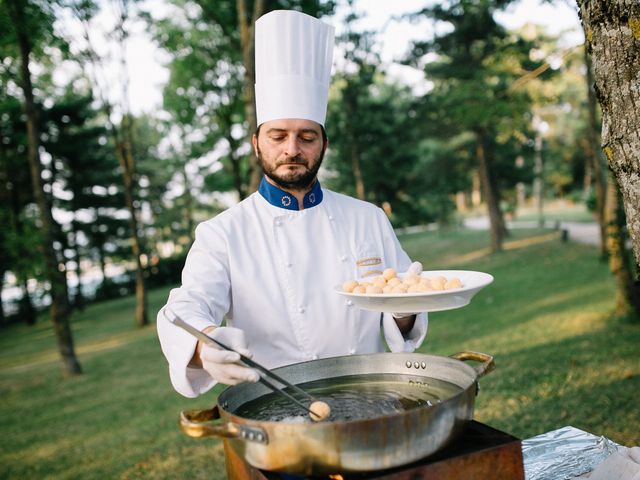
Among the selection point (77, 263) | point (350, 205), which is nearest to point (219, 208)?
point (77, 263)

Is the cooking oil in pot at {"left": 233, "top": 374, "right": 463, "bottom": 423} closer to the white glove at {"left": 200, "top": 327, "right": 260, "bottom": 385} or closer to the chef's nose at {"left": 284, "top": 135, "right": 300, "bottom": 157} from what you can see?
the white glove at {"left": 200, "top": 327, "right": 260, "bottom": 385}

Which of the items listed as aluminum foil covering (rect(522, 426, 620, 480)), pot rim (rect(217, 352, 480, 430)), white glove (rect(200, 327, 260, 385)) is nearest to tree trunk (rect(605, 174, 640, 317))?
aluminum foil covering (rect(522, 426, 620, 480))

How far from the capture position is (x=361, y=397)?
1415 mm

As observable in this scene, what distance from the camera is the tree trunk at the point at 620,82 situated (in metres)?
1.41

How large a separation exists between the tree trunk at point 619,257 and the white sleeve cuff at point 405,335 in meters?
4.59

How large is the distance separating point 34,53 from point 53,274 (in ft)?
12.2

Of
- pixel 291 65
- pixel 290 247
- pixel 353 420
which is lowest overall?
pixel 353 420

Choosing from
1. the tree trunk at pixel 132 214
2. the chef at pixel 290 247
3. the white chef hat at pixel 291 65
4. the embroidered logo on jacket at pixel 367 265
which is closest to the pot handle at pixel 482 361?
the chef at pixel 290 247

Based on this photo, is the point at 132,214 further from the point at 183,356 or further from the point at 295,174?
the point at 183,356

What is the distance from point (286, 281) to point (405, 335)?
0.48m

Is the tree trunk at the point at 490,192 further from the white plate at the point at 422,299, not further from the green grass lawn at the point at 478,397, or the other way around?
the white plate at the point at 422,299

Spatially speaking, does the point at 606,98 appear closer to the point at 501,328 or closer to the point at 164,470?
the point at 164,470

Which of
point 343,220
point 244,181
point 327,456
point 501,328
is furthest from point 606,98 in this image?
point 244,181

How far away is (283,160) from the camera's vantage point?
1.87 meters
